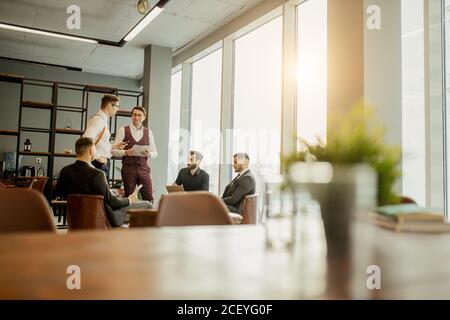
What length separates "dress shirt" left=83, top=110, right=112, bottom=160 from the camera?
14.7 ft

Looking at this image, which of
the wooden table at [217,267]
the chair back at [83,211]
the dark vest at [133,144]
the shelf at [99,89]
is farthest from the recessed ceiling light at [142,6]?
the wooden table at [217,267]

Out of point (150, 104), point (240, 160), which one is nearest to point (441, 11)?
point (240, 160)

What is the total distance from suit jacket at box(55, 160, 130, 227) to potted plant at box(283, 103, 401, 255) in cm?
257

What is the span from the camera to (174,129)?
8516 mm

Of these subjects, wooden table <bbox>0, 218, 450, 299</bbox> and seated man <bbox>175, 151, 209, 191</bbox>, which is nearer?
wooden table <bbox>0, 218, 450, 299</bbox>

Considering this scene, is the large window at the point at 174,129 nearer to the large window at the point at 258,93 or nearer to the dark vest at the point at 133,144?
the large window at the point at 258,93

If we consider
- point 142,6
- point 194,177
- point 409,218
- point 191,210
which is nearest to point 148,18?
point 142,6

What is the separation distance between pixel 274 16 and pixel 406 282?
5802mm

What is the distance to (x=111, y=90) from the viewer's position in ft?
23.2

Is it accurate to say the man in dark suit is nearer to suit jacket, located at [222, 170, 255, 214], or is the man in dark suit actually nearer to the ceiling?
suit jacket, located at [222, 170, 255, 214]

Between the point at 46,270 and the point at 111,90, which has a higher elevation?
the point at 111,90

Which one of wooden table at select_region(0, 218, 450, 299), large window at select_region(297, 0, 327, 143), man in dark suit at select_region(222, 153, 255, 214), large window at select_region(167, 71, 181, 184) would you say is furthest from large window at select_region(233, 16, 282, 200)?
wooden table at select_region(0, 218, 450, 299)

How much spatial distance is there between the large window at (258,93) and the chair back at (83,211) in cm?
294
